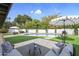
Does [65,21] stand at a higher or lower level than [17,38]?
higher

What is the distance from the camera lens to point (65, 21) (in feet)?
5.37

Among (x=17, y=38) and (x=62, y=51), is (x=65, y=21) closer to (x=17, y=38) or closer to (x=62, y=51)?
(x=62, y=51)

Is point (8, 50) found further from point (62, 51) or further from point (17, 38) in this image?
point (62, 51)

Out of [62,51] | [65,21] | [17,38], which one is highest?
[65,21]

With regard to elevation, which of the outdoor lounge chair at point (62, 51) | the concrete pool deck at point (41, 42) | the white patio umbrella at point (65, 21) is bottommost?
the outdoor lounge chair at point (62, 51)

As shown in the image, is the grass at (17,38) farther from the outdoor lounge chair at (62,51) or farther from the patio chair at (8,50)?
the outdoor lounge chair at (62,51)

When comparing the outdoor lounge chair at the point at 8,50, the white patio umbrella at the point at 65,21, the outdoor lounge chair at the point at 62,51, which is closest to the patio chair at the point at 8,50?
the outdoor lounge chair at the point at 8,50

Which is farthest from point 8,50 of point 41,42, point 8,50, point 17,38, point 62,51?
point 62,51

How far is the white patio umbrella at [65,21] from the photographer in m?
1.62

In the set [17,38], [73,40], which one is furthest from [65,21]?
[17,38]

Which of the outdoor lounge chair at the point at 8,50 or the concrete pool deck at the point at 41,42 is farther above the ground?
the concrete pool deck at the point at 41,42

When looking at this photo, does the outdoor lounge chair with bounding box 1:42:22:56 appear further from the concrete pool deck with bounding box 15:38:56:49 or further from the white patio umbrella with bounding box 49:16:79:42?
the white patio umbrella with bounding box 49:16:79:42

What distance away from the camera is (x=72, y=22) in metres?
1.63

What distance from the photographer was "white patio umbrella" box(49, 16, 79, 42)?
63.7 inches
